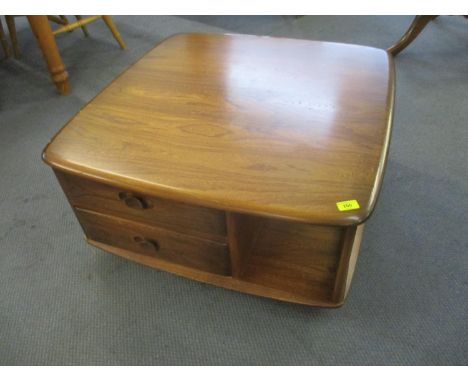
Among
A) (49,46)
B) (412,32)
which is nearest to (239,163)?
(49,46)

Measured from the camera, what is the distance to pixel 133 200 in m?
0.77

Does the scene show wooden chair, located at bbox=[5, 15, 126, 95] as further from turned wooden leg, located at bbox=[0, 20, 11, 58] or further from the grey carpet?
the grey carpet

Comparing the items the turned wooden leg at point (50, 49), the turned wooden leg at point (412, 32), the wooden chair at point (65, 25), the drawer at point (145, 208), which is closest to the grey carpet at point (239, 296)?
the drawer at point (145, 208)

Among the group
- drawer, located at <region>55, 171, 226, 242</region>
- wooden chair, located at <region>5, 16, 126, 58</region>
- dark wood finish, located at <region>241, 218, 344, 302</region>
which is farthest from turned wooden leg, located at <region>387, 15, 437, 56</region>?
drawer, located at <region>55, 171, 226, 242</region>

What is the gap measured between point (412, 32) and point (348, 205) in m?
1.69

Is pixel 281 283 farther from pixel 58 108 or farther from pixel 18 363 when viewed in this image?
pixel 58 108

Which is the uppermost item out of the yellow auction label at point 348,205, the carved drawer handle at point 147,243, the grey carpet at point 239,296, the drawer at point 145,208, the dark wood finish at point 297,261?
the yellow auction label at point 348,205

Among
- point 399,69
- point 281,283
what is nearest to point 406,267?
point 281,283

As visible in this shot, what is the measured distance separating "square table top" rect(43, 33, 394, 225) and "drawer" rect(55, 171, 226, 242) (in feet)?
0.23

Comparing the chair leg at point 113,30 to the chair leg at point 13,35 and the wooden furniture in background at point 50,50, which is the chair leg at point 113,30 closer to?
the wooden furniture in background at point 50,50

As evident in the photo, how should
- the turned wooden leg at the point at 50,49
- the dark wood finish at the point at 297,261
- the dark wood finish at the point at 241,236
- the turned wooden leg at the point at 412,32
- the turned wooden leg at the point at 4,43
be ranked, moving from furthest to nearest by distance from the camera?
the turned wooden leg at the point at 4,43 → the turned wooden leg at the point at 412,32 → the turned wooden leg at the point at 50,49 → the dark wood finish at the point at 297,261 → the dark wood finish at the point at 241,236

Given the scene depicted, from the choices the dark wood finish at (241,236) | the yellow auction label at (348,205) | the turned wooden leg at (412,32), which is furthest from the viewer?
the turned wooden leg at (412,32)

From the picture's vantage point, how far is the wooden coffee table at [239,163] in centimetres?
68

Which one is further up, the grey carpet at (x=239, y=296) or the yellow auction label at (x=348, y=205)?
the yellow auction label at (x=348, y=205)
